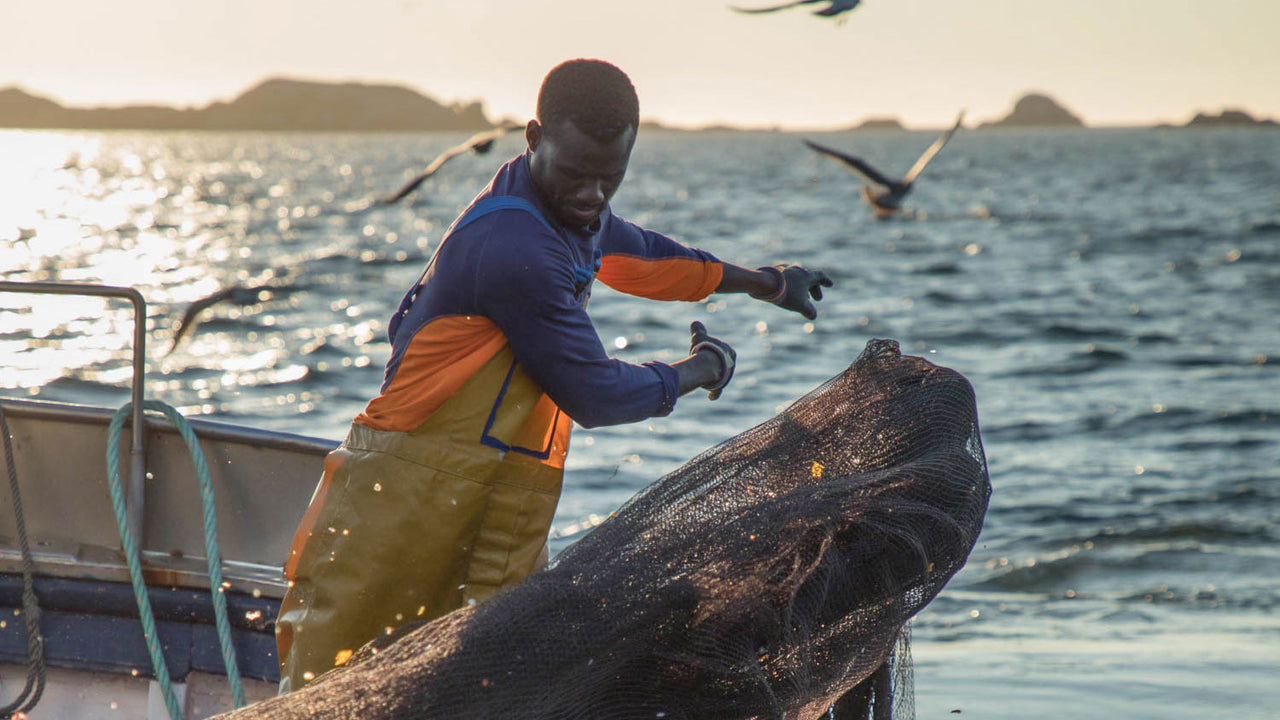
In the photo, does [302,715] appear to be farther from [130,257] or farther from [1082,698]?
[130,257]

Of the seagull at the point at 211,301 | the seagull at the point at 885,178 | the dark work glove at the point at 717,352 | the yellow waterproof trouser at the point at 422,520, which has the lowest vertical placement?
the seagull at the point at 211,301

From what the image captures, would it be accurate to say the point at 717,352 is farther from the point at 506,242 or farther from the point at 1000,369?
the point at 1000,369

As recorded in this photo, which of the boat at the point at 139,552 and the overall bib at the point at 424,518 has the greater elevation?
the overall bib at the point at 424,518

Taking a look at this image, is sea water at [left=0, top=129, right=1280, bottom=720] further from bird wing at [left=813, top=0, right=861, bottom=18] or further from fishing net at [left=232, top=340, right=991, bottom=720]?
bird wing at [left=813, top=0, right=861, bottom=18]

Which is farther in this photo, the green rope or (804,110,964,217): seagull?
(804,110,964,217): seagull

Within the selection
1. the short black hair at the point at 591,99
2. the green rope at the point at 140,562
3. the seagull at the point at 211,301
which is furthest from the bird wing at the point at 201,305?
the short black hair at the point at 591,99

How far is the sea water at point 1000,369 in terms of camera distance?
807 centimetres

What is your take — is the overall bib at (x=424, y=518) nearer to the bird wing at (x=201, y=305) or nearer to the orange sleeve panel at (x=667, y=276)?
the orange sleeve panel at (x=667, y=276)

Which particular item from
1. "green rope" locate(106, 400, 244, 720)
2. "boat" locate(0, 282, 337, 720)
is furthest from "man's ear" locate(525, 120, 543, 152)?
"green rope" locate(106, 400, 244, 720)

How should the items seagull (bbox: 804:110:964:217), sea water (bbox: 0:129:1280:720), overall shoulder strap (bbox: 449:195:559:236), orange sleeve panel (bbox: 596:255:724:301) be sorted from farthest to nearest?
seagull (bbox: 804:110:964:217) < sea water (bbox: 0:129:1280:720) < orange sleeve panel (bbox: 596:255:724:301) < overall shoulder strap (bbox: 449:195:559:236)

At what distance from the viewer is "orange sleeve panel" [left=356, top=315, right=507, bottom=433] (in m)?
3.12

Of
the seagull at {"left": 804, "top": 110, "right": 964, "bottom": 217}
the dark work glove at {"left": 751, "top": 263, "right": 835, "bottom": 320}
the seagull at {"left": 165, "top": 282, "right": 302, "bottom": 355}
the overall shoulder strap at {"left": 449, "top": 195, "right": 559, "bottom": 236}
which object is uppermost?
the overall shoulder strap at {"left": 449, "top": 195, "right": 559, "bottom": 236}

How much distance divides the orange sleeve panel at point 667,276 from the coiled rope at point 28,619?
8.19 ft

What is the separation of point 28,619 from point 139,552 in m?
0.47
